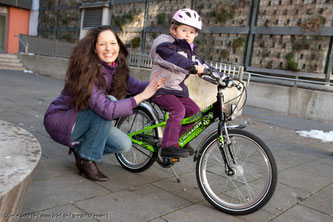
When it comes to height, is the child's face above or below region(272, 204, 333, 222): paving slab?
above

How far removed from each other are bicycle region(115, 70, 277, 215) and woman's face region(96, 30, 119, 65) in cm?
79

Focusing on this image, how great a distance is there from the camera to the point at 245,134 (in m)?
2.72

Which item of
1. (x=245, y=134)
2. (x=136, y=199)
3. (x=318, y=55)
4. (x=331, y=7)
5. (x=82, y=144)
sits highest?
(x=331, y=7)

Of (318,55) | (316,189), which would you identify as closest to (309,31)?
(318,55)

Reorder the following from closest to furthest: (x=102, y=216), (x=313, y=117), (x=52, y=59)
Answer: (x=102, y=216)
(x=313, y=117)
(x=52, y=59)

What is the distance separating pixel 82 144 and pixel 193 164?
1.57m

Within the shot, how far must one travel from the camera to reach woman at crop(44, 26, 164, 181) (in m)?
2.85

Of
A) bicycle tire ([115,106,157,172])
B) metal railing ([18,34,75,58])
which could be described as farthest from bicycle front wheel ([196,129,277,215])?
metal railing ([18,34,75,58])

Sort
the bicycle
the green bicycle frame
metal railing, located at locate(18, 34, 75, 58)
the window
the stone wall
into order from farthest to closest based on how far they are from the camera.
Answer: the window, metal railing, located at locate(18, 34, 75, 58), the stone wall, the green bicycle frame, the bicycle

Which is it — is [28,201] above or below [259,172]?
below

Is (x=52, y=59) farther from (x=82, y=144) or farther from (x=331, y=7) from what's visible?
(x=82, y=144)

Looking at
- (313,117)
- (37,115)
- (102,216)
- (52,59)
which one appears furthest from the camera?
(52,59)

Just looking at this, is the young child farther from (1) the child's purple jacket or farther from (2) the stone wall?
(2) the stone wall

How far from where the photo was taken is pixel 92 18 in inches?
838
